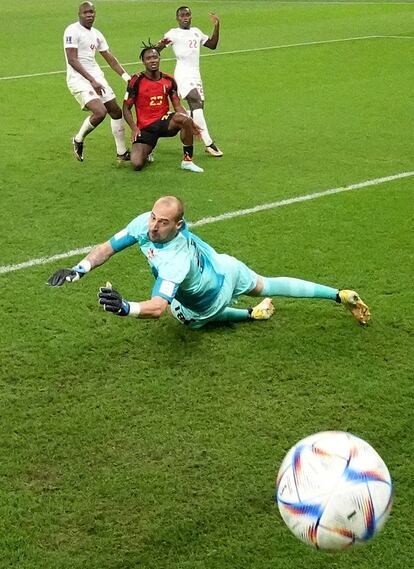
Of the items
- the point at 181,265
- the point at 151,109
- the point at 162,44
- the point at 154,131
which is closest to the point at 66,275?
the point at 181,265

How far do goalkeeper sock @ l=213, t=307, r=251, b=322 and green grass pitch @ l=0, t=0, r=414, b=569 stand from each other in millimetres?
85

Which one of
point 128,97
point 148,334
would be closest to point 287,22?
point 128,97

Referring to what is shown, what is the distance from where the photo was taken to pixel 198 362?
588cm

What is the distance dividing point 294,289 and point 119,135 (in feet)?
17.4

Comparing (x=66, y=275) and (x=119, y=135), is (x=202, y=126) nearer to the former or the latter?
(x=119, y=135)

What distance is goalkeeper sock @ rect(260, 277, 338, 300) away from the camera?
638 cm

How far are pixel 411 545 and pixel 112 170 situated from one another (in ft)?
24.2

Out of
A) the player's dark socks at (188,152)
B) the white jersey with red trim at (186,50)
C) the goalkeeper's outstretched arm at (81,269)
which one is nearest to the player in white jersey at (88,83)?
the player's dark socks at (188,152)

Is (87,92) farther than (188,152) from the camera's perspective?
Yes

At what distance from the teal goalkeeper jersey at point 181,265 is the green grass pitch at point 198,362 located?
1.29 ft

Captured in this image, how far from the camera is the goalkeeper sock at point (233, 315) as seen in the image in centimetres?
634

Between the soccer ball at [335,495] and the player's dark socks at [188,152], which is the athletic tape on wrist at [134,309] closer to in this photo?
the soccer ball at [335,495]

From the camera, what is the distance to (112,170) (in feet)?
35.0

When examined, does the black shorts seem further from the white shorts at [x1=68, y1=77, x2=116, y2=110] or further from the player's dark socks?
the white shorts at [x1=68, y1=77, x2=116, y2=110]
